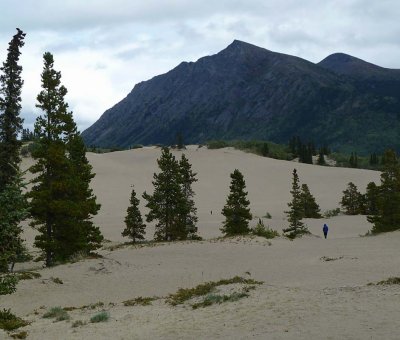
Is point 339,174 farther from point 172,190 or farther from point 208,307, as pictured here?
point 208,307

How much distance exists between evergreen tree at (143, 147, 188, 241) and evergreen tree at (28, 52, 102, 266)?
1006 centimetres

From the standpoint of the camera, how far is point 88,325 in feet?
47.2

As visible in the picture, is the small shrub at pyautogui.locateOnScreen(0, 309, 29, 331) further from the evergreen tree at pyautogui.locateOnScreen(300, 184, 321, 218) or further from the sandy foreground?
the evergreen tree at pyautogui.locateOnScreen(300, 184, 321, 218)

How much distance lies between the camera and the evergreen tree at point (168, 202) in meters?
37.8

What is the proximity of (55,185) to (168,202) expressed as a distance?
13.3 metres

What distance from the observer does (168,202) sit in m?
38.1

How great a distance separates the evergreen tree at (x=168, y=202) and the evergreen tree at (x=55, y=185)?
10061 millimetres

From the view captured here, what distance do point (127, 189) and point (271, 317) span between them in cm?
7158

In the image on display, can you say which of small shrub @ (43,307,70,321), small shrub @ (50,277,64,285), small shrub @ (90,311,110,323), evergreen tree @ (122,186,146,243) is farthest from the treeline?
small shrub @ (43,307,70,321)

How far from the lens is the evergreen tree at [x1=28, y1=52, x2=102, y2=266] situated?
86.0 feet

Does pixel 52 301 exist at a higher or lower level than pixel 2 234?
lower

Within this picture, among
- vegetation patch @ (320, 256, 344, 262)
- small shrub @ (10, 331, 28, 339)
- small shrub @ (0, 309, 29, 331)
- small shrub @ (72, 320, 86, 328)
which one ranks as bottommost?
vegetation patch @ (320, 256, 344, 262)

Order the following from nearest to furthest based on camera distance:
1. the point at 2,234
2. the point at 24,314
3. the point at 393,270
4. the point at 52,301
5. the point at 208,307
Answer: the point at 2,234, the point at 208,307, the point at 24,314, the point at 52,301, the point at 393,270

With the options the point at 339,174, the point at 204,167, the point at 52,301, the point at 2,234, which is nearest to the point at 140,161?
the point at 204,167
